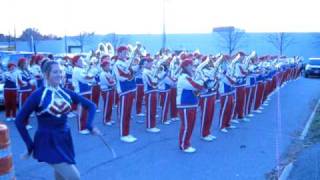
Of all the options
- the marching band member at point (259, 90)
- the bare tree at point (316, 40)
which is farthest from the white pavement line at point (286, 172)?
the bare tree at point (316, 40)

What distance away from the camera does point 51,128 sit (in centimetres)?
410

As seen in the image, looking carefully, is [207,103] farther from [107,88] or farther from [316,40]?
[316,40]

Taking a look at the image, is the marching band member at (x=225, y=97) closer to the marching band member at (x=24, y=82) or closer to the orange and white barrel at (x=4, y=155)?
the marching band member at (x=24, y=82)

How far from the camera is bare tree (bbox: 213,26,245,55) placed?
54.6 metres

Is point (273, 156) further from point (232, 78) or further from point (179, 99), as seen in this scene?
point (232, 78)

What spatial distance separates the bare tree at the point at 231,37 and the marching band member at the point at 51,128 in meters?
50.2

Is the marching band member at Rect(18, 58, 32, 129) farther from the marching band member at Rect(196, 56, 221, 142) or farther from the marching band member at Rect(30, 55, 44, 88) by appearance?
the marching band member at Rect(196, 56, 221, 142)

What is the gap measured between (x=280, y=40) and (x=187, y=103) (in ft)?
157

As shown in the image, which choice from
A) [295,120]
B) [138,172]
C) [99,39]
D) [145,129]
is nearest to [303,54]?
[99,39]

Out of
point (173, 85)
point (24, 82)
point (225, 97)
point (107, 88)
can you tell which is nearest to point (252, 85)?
point (173, 85)

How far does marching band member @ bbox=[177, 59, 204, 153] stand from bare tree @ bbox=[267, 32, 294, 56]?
47.3m

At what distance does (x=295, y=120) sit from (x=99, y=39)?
49.6m

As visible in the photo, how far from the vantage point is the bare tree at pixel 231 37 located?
2149 inches

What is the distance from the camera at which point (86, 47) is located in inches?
2253
